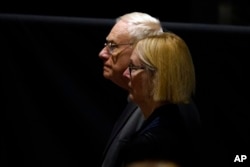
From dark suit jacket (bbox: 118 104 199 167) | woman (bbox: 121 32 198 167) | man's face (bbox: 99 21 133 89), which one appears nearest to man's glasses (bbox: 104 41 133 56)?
man's face (bbox: 99 21 133 89)

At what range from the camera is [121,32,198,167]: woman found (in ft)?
5.57

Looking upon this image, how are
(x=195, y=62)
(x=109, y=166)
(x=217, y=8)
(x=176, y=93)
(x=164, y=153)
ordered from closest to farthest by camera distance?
(x=164, y=153), (x=176, y=93), (x=109, y=166), (x=195, y=62), (x=217, y=8)

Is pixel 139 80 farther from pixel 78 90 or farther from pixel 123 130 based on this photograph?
pixel 78 90

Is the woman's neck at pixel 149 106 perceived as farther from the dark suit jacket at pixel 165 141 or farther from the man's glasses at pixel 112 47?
the man's glasses at pixel 112 47

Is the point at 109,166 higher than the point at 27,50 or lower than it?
lower

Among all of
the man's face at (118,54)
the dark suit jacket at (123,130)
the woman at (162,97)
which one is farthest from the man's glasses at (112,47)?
the woman at (162,97)

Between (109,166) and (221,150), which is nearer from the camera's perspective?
(109,166)

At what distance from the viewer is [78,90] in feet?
8.30

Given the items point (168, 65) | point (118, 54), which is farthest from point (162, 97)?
point (118, 54)

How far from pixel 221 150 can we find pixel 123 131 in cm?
47

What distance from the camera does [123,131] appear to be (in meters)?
2.13

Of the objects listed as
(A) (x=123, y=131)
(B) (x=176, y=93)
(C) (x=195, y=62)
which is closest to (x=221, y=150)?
(C) (x=195, y=62)

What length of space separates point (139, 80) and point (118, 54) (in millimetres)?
401

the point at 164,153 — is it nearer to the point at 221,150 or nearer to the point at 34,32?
the point at 221,150
